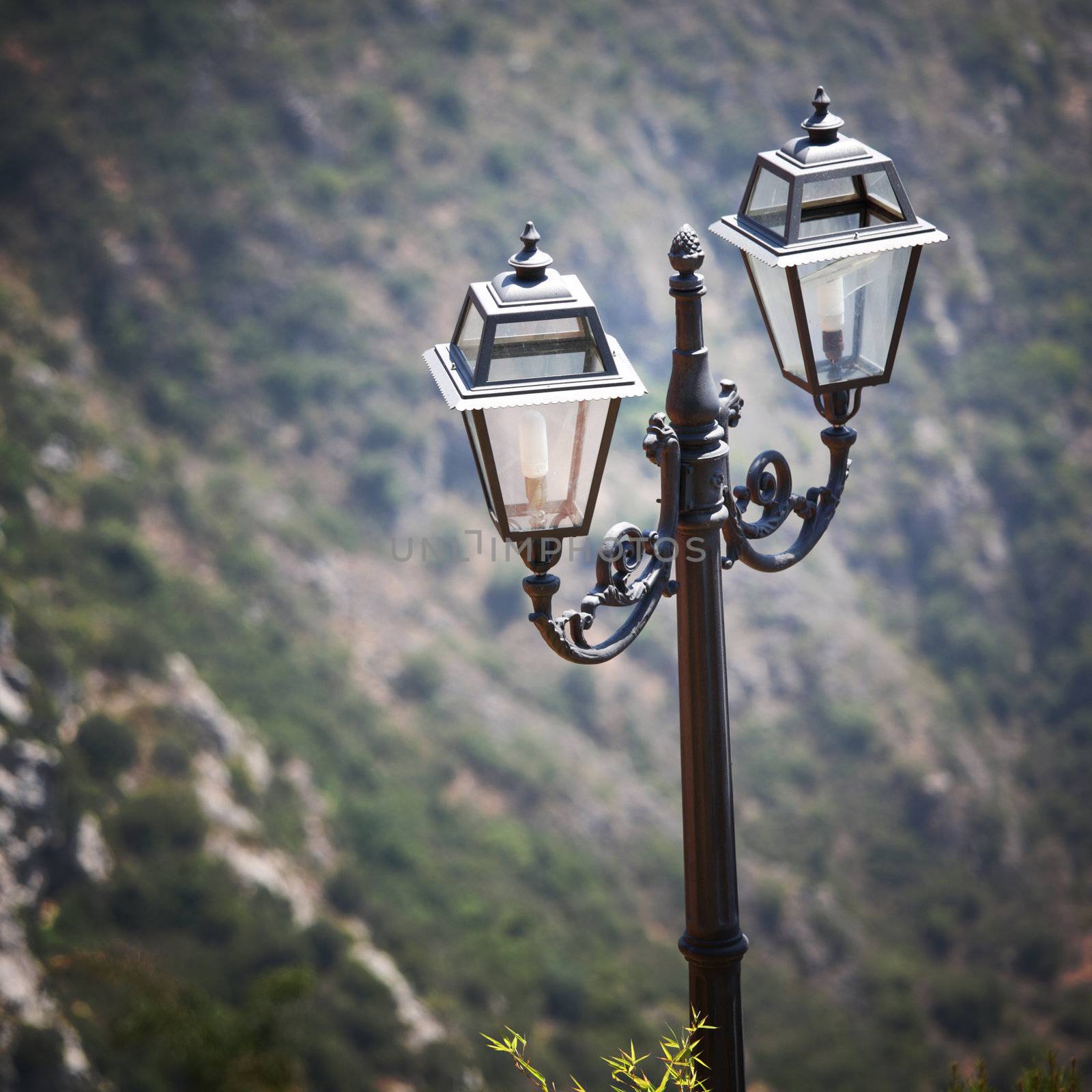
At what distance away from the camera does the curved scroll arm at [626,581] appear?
3.67 m

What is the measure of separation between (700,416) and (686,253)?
46 centimetres

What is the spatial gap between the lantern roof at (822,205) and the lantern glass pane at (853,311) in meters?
0.12

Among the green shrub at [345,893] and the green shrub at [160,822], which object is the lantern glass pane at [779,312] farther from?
the green shrub at [345,893]

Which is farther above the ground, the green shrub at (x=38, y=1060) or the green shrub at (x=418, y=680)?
the green shrub at (x=418, y=680)

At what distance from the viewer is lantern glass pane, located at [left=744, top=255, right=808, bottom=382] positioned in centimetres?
418

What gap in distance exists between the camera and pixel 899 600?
26.8 metres

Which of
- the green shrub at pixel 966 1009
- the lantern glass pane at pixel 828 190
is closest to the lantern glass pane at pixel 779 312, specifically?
the lantern glass pane at pixel 828 190

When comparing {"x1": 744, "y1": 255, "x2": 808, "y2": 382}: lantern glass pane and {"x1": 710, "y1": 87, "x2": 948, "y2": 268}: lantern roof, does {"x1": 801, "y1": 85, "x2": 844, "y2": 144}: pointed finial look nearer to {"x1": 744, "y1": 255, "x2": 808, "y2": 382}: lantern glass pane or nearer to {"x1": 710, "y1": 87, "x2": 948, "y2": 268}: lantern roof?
{"x1": 710, "y1": 87, "x2": 948, "y2": 268}: lantern roof

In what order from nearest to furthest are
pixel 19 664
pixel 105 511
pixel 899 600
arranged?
pixel 19 664 → pixel 105 511 → pixel 899 600

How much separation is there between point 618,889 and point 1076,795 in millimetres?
9768

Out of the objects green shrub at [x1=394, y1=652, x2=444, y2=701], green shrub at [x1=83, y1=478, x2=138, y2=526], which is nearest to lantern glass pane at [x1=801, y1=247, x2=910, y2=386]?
green shrub at [x1=83, y1=478, x2=138, y2=526]

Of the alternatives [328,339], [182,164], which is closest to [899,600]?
[328,339]

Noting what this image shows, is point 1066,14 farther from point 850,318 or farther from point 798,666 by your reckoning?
point 850,318

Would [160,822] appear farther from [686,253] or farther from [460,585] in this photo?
[686,253]
